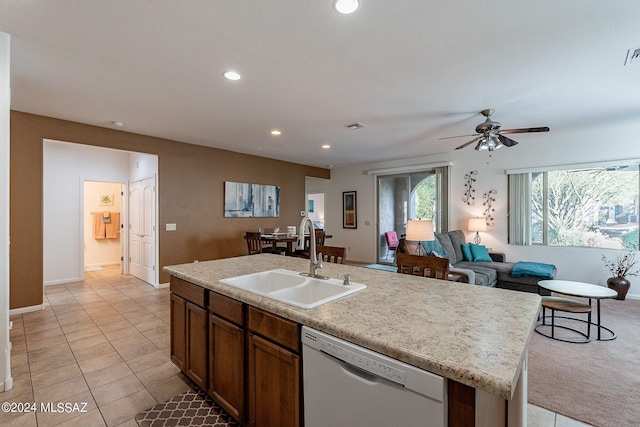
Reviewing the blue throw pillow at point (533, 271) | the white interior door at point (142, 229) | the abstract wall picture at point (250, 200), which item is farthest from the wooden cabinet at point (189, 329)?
the blue throw pillow at point (533, 271)

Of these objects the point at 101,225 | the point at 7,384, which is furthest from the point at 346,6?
the point at 101,225

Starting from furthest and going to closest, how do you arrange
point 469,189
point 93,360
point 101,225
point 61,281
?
point 101,225
point 469,189
point 61,281
point 93,360

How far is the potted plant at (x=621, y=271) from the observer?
13.9 ft

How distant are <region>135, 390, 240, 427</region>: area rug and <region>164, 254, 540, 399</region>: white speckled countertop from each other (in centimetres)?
85

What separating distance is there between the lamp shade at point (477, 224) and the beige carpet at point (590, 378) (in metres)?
2.51

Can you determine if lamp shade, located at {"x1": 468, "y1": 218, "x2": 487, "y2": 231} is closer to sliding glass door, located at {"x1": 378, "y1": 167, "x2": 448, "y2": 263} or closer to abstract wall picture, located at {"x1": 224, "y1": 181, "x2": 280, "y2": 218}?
sliding glass door, located at {"x1": 378, "y1": 167, "x2": 448, "y2": 263}

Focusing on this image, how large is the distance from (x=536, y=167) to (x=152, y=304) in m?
6.64

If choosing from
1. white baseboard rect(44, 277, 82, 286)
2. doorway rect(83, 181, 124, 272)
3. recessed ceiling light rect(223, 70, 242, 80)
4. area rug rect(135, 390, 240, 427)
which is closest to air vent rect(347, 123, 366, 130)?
recessed ceiling light rect(223, 70, 242, 80)

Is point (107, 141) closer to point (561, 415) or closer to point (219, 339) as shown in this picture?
point (219, 339)

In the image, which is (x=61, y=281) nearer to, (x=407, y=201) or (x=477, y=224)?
(x=407, y=201)

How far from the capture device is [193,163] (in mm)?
5379

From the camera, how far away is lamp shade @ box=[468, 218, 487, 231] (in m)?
5.52

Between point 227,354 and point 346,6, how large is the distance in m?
2.25

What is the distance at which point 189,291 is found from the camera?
6.77 ft
